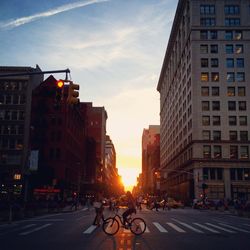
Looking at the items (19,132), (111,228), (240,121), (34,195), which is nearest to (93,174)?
(34,195)

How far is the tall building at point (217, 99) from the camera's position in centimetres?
6856

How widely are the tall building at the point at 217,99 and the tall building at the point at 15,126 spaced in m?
34.4

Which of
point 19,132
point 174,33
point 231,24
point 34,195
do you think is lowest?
point 34,195

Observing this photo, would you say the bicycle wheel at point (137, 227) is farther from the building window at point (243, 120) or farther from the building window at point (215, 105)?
the building window at point (243, 120)

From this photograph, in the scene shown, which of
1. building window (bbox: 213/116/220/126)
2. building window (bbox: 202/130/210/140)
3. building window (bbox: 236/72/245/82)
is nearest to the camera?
building window (bbox: 202/130/210/140)

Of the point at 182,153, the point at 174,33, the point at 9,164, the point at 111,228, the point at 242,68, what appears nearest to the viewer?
the point at 111,228

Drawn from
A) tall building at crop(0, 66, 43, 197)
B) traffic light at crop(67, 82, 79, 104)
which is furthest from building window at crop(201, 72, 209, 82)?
traffic light at crop(67, 82, 79, 104)

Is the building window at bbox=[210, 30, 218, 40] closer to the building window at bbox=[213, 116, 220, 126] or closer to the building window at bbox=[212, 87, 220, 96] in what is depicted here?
the building window at bbox=[212, 87, 220, 96]

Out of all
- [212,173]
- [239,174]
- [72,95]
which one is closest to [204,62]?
[212,173]

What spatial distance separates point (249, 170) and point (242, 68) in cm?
2160

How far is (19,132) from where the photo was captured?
229 ft

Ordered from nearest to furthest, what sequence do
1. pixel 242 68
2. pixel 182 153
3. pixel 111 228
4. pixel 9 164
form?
pixel 111 228, pixel 9 164, pixel 242 68, pixel 182 153

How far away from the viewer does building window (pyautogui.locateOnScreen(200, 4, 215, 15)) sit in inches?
3000

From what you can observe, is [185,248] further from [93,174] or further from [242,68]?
[93,174]
